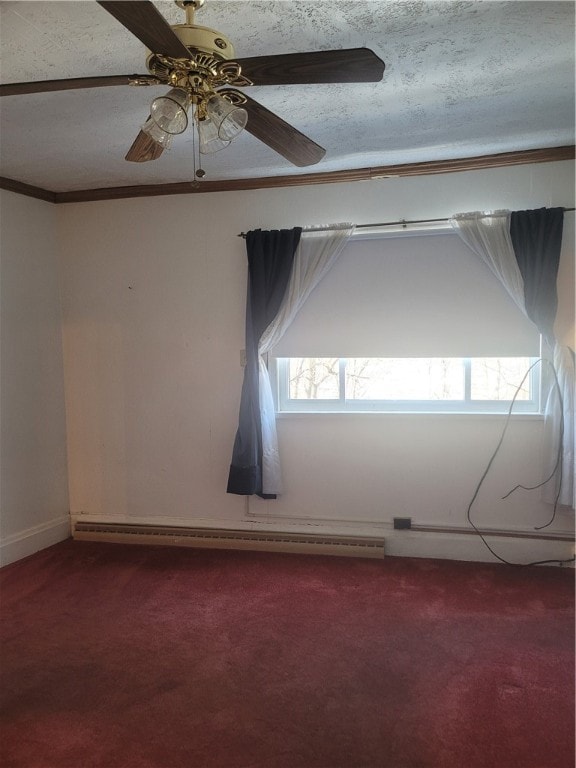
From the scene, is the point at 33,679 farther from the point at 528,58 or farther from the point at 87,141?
the point at 528,58

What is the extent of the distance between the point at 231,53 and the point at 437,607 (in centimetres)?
277

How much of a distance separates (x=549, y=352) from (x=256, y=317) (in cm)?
190

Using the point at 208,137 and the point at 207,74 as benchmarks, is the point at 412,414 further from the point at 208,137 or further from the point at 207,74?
the point at 207,74

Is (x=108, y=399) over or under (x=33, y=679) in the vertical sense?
over

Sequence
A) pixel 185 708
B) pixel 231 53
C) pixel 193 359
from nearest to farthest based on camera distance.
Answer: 1. pixel 231 53
2. pixel 185 708
3. pixel 193 359

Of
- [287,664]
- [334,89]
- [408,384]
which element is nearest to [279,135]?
[334,89]

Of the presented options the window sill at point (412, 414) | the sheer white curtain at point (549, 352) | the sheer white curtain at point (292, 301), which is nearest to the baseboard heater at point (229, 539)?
the sheer white curtain at point (292, 301)

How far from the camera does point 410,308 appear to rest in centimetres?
348

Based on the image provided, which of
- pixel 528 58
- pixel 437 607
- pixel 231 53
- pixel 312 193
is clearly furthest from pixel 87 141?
pixel 437 607

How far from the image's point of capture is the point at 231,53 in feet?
5.08

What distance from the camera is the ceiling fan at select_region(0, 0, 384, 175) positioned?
1442mm

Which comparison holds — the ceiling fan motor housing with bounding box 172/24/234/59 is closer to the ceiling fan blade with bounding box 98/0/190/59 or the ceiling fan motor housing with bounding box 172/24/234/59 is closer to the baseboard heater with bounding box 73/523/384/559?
the ceiling fan blade with bounding box 98/0/190/59

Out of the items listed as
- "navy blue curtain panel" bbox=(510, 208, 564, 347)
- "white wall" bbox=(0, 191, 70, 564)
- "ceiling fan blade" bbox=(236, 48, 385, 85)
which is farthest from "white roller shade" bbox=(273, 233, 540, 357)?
"ceiling fan blade" bbox=(236, 48, 385, 85)

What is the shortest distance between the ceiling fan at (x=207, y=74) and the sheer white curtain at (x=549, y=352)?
1.97 metres
